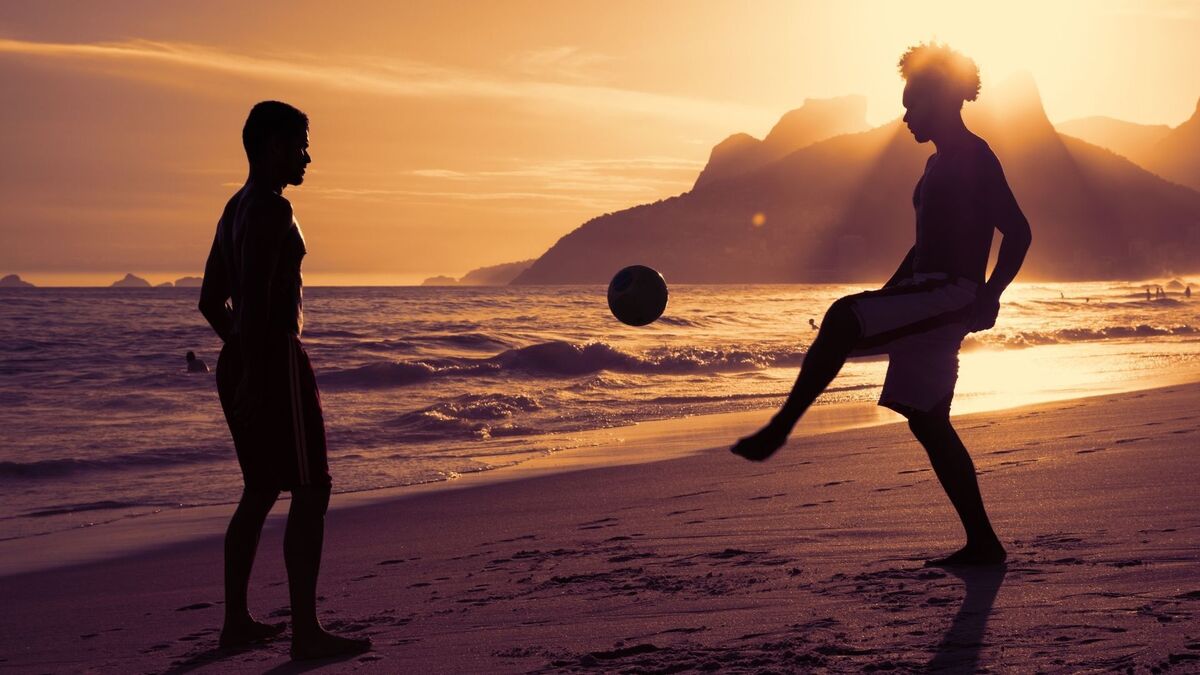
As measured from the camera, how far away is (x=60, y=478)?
11625mm

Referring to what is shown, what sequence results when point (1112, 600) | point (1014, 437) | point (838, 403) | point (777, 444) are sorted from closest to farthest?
point (1112, 600) < point (777, 444) < point (1014, 437) < point (838, 403)

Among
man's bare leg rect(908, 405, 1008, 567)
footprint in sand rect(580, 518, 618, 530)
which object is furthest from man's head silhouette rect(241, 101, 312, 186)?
footprint in sand rect(580, 518, 618, 530)

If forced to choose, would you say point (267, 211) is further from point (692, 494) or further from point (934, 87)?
point (692, 494)

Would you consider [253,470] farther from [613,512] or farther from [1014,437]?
[1014,437]

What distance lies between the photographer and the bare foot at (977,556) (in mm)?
4562

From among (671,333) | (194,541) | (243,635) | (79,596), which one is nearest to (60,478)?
(194,541)

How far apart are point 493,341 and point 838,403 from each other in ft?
66.9

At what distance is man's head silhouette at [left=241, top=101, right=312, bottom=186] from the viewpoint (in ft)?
13.9

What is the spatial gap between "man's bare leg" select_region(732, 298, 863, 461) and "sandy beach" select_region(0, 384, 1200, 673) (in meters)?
0.62

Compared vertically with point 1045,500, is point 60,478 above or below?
below

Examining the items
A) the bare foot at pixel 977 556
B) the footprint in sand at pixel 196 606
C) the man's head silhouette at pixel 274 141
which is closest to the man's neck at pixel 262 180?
the man's head silhouette at pixel 274 141

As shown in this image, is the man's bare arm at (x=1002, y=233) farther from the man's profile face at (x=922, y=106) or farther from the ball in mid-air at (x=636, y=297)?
the ball in mid-air at (x=636, y=297)

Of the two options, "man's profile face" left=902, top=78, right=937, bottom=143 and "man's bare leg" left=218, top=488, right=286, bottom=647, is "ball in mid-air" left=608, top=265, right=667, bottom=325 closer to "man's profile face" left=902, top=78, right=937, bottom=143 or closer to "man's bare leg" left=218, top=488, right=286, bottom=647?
"man's profile face" left=902, top=78, right=937, bottom=143

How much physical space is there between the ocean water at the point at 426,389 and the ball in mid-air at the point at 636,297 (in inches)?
112
